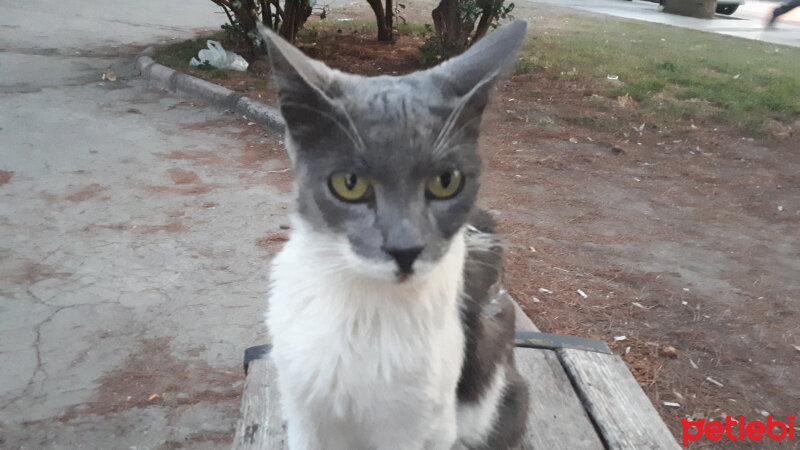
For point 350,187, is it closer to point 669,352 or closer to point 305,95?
point 305,95

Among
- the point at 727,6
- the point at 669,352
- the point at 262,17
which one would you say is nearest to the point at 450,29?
the point at 262,17

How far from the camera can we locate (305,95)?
4.25 ft

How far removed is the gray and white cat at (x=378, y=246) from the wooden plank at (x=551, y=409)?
511 mm

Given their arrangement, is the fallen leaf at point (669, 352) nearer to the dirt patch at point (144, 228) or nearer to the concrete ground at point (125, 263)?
the concrete ground at point (125, 263)

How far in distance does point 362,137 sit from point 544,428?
1.13 meters

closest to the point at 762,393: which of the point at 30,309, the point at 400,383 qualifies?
the point at 400,383

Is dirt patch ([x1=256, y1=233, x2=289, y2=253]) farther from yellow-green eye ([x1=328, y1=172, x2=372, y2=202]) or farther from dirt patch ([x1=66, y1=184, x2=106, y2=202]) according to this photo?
yellow-green eye ([x1=328, y1=172, x2=372, y2=202])

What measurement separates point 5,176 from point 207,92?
2.32 meters

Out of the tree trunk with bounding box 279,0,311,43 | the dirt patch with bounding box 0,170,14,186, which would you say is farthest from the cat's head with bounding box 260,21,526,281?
the tree trunk with bounding box 279,0,311,43

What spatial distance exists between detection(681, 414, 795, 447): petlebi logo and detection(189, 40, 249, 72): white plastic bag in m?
6.25

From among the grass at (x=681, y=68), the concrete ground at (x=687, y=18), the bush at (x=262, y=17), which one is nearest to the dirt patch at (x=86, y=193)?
the bush at (x=262, y=17)

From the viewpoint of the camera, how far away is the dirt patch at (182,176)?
4.61m

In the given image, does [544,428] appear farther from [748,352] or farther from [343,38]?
[343,38]

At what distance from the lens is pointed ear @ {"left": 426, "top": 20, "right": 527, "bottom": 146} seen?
1326 mm
